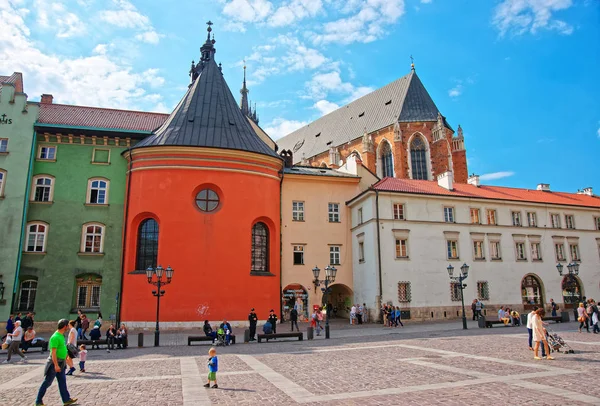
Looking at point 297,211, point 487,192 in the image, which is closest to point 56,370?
point 297,211

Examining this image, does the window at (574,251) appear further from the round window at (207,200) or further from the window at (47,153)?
the window at (47,153)

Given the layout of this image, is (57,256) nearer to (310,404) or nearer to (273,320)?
(273,320)

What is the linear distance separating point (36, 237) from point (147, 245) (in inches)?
264

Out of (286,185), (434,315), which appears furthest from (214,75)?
(434,315)

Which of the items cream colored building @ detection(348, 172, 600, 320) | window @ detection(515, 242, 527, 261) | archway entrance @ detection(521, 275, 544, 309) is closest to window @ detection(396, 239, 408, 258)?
cream colored building @ detection(348, 172, 600, 320)

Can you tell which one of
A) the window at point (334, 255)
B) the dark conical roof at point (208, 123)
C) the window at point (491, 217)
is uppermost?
the dark conical roof at point (208, 123)

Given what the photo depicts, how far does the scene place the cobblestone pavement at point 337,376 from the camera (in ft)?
27.2

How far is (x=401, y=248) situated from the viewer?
95.1 feet

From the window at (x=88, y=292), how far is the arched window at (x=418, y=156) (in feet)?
111

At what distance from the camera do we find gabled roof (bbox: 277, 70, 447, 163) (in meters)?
49.8

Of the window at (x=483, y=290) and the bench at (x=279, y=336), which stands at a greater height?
the window at (x=483, y=290)

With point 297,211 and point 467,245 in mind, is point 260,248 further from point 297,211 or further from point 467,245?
point 467,245

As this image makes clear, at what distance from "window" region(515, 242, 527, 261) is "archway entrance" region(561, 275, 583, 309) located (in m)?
3.97

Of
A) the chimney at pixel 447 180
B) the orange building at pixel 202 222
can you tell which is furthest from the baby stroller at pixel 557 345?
the chimney at pixel 447 180
